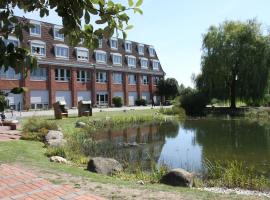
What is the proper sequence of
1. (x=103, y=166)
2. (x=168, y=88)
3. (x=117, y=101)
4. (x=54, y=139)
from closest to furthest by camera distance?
(x=103, y=166) → (x=54, y=139) → (x=117, y=101) → (x=168, y=88)

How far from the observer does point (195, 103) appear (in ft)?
130

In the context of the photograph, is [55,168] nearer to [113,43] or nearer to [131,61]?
[113,43]

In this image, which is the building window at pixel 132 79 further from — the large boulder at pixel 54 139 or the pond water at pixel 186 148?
the large boulder at pixel 54 139

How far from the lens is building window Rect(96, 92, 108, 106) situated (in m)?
53.0

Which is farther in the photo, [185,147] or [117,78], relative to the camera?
[117,78]

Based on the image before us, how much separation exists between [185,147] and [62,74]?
32095 mm

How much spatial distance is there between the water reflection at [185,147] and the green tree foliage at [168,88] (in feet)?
123

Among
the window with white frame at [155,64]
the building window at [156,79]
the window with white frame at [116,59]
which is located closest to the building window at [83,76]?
the window with white frame at [116,59]

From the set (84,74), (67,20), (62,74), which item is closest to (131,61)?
(84,74)

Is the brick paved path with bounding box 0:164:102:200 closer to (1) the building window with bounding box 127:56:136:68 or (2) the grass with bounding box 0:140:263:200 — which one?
(2) the grass with bounding box 0:140:263:200

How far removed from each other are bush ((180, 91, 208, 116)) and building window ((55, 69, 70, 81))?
52.4 ft

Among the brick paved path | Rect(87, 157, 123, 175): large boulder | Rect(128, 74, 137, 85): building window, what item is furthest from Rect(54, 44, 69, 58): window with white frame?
the brick paved path

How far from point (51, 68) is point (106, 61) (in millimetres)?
11184

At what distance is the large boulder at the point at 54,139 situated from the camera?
592 inches
